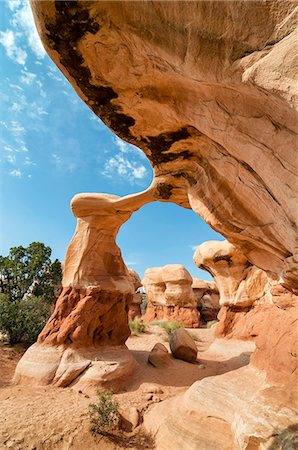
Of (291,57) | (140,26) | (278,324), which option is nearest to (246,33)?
(291,57)

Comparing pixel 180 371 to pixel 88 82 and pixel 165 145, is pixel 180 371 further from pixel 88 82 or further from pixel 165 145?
pixel 88 82

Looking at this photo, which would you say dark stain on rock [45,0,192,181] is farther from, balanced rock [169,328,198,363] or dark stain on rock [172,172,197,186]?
balanced rock [169,328,198,363]

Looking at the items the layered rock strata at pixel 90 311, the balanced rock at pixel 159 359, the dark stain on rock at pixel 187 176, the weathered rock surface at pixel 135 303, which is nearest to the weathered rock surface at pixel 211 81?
the dark stain on rock at pixel 187 176

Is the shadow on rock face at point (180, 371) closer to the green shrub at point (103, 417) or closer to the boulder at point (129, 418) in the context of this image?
the boulder at point (129, 418)

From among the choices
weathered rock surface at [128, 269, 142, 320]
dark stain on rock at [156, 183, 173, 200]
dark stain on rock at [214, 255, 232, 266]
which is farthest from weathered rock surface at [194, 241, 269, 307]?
weathered rock surface at [128, 269, 142, 320]

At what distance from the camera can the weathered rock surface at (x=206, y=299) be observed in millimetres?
23812

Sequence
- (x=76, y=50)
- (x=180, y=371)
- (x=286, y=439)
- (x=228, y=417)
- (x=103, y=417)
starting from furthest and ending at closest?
(x=180, y=371)
(x=103, y=417)
(x=228, y=417)
(x=76, y=50)
(x=286, y=439)

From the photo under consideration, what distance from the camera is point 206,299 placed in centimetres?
2466

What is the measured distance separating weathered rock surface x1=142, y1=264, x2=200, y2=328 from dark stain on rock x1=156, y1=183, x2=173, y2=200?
14120 mm

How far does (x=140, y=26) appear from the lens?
9.78 feet

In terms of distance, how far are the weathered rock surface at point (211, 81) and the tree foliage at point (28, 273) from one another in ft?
45.4

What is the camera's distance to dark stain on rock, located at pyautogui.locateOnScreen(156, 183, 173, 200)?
7014 mm

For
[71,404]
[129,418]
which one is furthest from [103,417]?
[71,404]

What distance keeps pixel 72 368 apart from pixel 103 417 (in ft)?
8.25
